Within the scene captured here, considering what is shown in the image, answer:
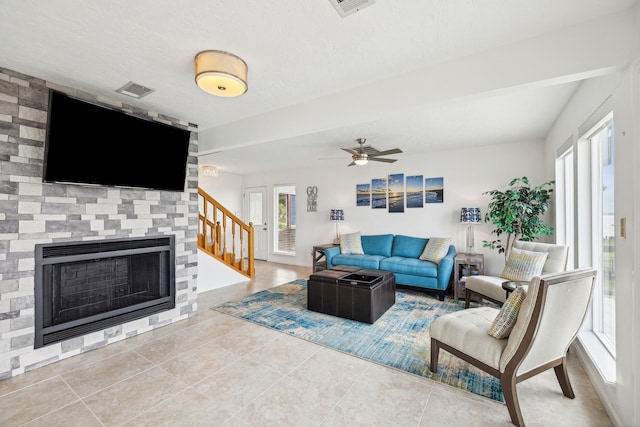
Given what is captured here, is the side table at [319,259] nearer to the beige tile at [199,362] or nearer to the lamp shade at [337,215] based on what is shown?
the lamp shade at [337,215]

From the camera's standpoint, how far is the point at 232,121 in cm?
356

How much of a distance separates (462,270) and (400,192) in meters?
1.90

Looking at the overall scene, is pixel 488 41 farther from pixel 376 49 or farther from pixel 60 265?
pixel 60 265

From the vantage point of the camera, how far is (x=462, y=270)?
4.41 meters

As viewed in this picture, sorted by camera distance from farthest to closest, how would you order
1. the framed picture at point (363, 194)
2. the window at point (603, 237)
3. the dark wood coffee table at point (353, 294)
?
the framed picture at point (363, 194) → the dark wood coffee table at point (353, 294) → the window at point (603, 237)

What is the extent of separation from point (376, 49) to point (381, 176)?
3.99 meters

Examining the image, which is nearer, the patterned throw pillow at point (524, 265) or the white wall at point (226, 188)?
the patterned throw pillow at point (524, 265)

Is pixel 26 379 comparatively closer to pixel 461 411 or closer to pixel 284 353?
pixel 284 353

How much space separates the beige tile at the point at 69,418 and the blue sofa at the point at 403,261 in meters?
3.88

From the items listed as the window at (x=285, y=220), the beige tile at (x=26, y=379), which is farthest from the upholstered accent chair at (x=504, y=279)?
the window at (x=285, y=220)

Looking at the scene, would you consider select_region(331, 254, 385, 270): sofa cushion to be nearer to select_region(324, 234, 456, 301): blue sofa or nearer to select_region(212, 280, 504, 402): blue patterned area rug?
select_region(324, 234, 456, 301): blue sofa

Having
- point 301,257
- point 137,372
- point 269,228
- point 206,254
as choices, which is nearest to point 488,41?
point 137,372

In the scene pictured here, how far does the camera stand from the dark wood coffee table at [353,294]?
3.35m

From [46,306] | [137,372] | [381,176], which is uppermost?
[381,176]
